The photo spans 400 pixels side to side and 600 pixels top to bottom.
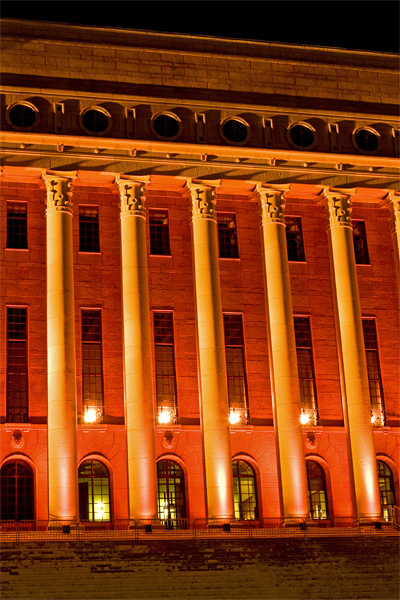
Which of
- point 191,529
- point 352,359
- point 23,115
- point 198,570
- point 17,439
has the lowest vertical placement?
point 198,570

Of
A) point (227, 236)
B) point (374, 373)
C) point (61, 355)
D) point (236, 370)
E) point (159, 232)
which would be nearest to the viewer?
point (61, 355)

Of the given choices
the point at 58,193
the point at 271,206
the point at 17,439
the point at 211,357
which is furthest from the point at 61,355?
the point at 271,206

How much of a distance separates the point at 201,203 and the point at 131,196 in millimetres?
3421

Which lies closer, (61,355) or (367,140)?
(61,355)

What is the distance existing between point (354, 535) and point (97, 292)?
1674 centimetres

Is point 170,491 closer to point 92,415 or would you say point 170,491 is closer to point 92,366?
point 92,415

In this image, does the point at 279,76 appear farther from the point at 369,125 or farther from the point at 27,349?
the point at 27,349

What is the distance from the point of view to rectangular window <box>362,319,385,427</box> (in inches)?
2189

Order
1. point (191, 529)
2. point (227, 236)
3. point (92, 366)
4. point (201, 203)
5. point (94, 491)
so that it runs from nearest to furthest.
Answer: point (191, 529) → point (94, 491) → point (92, 366) → point (201, 203) → point (227, 236)

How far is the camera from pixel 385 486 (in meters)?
55.0

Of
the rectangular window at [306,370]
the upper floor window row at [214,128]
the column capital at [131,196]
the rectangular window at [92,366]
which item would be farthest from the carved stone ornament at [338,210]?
the rectangular window at [92,366]

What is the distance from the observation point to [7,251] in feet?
174

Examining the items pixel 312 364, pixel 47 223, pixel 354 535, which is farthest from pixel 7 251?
pixel 354 535

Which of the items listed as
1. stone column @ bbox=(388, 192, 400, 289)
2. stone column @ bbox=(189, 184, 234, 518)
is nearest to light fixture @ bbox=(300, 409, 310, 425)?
stone column @ bbox=(189, 184, 234, 518)
